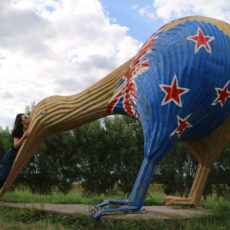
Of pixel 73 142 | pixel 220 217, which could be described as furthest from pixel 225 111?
pixel 73 142

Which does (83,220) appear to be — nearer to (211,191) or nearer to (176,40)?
(176,40)

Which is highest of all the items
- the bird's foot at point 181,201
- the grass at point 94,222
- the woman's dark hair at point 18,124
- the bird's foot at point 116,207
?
the woman's dark hair at point 18,124

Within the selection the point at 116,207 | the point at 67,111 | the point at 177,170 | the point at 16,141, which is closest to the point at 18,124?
the point at 16,141

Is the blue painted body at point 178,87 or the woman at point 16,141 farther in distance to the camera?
the woman at point 16,141

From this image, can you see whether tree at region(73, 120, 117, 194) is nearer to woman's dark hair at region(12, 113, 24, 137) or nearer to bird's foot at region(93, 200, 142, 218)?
woman's dark hair at region(12, 113, 24, 137)

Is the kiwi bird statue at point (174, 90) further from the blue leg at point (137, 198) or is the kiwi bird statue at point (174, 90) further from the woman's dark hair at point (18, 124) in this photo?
the woman's dark hair at point (18, 124)

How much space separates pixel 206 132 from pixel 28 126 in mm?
2502

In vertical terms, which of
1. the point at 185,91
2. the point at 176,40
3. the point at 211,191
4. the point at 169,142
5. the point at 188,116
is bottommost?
the point at 211,191

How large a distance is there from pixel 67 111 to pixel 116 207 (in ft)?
5.85

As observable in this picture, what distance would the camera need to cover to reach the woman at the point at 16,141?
541 cm

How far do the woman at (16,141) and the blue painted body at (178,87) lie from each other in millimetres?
1846

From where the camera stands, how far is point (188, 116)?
4.06 meters

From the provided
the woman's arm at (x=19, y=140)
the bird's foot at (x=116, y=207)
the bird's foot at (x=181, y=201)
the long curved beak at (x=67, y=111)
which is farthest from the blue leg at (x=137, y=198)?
the woman's arm at (x=19, y=140)

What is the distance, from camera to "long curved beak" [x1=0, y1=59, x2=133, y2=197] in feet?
17.0
